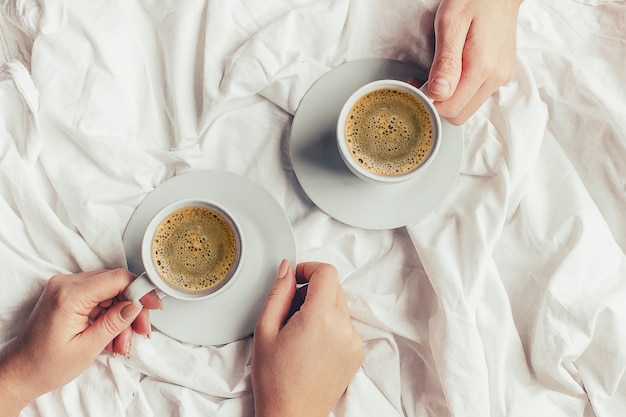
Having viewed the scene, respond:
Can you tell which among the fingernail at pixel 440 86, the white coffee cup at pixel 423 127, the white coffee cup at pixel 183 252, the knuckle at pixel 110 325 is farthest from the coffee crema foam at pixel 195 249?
the fingernail at pixel 440 86

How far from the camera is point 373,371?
3.65ft

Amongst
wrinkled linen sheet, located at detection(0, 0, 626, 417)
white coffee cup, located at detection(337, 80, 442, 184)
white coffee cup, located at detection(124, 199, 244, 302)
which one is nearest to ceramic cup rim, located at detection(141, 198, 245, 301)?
white coffee cup, located at detection(124, 199, 244, 302)

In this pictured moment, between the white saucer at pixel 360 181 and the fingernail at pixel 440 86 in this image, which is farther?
the white saucer at pixel 360 181

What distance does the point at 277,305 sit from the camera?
992 mm

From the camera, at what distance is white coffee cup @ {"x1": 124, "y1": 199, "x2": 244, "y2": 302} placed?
94cm

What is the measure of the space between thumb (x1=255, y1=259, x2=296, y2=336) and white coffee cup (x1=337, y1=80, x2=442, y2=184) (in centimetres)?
20

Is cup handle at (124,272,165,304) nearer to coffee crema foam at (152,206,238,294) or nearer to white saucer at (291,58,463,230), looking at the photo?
coffee crema foam at (152,206,238,294)

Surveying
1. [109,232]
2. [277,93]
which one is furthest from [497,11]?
[109,232]

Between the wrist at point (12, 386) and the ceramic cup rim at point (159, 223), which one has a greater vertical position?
the ceramic cup rim at point (159, 223)

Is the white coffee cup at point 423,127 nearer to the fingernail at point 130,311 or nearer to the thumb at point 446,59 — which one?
the thumb at point 446,59

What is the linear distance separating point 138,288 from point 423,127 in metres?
0.52

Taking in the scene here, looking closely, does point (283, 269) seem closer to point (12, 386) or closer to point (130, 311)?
point (130, 311)

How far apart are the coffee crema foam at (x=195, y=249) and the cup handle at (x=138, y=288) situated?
3.1 inches

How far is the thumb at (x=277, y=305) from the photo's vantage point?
991 millimetres
